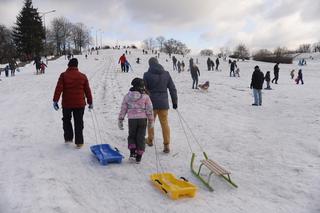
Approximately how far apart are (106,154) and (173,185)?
1959 millimetres

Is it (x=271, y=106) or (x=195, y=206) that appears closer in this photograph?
(x=195, y=206)

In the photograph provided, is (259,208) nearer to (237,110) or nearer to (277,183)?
(277,183)

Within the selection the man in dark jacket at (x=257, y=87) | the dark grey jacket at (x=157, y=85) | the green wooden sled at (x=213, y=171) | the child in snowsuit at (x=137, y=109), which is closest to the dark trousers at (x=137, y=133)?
the child in snowsuit at (x=137, y=109)

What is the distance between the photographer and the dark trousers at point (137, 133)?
7594mm

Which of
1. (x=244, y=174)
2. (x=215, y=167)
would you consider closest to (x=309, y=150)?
(x=244, y=174)

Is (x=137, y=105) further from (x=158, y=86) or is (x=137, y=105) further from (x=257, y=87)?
(x=257, y=87)

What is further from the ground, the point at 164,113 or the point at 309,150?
the point at 164,113

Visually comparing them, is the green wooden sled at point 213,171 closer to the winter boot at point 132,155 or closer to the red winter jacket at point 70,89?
the winter boot at point 132,155

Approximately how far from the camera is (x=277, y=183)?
6.98 meters

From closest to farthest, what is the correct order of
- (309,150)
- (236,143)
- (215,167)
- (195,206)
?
(195,206) → (215,167) → (309,150) → (236,143)

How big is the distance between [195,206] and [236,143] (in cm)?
411

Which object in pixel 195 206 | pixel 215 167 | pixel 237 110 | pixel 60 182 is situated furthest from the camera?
pixel 237 110

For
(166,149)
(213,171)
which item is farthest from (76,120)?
(213,171)

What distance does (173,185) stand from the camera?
6441 millimetres
